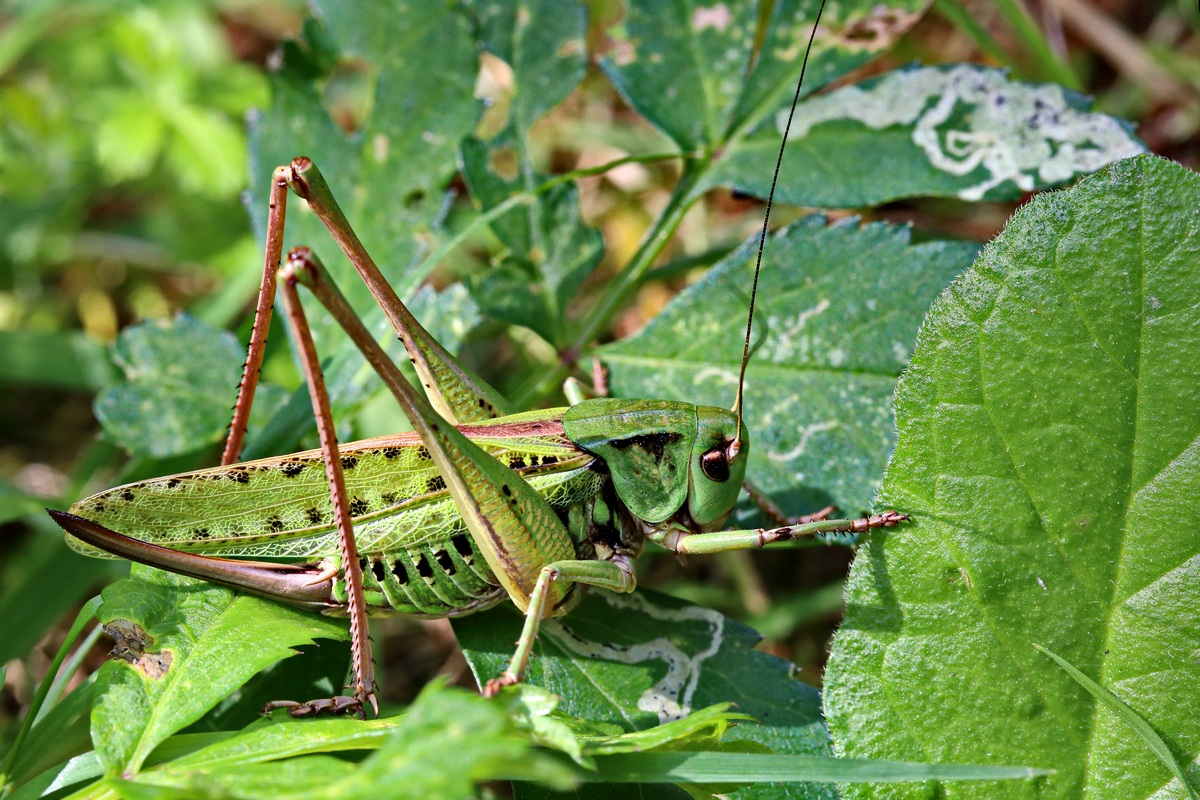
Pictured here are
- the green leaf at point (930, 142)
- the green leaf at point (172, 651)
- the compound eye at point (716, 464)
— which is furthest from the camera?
the green leaf at point (930, 142)

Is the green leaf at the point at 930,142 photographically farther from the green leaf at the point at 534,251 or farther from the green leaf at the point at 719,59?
the green leaf at the point at 534,251

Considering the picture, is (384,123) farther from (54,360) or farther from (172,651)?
(54,360)

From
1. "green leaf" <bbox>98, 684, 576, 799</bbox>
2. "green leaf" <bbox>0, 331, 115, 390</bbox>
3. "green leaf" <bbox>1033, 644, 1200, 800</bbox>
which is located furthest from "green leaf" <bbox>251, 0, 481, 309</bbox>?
"green leaf" <bbox>1033, 644, 1200, 800</bbox>

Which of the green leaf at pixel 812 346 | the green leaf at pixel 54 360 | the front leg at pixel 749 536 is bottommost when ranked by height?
the front leg at pixel 749 536

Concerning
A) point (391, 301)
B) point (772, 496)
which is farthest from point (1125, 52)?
point (391, 301)

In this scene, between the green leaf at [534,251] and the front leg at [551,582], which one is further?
the green leaf at [534,251]

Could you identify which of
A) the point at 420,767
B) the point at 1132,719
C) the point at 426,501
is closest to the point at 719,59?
the point at 426,501

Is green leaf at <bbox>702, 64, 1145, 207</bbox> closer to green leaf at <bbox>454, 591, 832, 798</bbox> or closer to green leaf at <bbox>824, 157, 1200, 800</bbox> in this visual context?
green leaf at <bbox>824, 157, 1200, 800</bbox>

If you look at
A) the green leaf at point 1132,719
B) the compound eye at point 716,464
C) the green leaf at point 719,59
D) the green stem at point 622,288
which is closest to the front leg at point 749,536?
the compound eye at point 716,464
